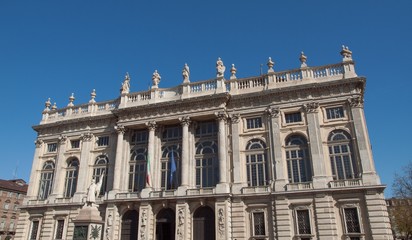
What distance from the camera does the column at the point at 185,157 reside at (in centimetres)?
2934

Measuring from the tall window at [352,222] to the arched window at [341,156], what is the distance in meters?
2.54

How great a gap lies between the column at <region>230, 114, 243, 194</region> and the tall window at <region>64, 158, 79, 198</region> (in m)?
16.9

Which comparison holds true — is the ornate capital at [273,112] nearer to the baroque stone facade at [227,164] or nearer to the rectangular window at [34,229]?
the baroque stone facade at [227,164]

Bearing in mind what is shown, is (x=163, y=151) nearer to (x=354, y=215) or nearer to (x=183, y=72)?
(x=183, y=72)

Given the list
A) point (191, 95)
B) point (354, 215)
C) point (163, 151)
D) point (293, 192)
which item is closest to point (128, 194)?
point (163, 151)

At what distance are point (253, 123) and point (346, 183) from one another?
9.16m

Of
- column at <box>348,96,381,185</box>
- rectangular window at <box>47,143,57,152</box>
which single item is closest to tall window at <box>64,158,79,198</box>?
rectangular window at <box>47,143,57,152</box>

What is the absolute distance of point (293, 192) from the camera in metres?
26.4

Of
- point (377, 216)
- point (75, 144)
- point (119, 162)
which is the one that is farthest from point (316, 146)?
point (75, 144)

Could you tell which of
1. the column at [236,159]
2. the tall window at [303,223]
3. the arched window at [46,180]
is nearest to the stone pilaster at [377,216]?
the tall window at [303,223]

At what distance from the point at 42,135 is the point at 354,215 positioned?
32.5m

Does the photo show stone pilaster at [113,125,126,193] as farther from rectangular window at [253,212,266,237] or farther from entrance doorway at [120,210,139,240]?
rectangular window at [253,212,266,237]

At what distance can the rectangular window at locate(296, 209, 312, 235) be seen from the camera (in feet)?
84.2

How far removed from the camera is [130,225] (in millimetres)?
30281
